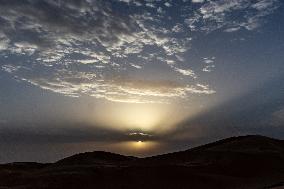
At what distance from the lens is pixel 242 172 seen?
131 ft

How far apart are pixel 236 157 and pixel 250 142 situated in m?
14.0

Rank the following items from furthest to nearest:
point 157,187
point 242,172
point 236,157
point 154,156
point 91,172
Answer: point 154,156
point 236,157
point 242,172
point 91,172
point 157,187

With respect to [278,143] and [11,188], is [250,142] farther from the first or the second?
[11,188]

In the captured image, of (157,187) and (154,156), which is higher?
(154,156)

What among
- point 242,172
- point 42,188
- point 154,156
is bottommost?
point 42,188

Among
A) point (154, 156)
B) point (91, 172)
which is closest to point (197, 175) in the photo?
point (91, 172)

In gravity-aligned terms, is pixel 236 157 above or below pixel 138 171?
above

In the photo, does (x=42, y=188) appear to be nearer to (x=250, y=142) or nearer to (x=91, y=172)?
(x=91, y=172)

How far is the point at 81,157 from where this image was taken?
2271 inches

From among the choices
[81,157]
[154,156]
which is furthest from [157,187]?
[81,157]

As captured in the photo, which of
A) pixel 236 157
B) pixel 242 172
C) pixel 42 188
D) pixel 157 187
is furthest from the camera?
pixel 236 157

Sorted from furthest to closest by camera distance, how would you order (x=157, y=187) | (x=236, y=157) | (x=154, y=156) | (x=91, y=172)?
(x=154, y=156)
(x=236, y=157)
(x=91, y=172)
(x=157, y=187)

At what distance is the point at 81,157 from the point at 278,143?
26235mm

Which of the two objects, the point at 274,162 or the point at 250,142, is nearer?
the point at 274,162
